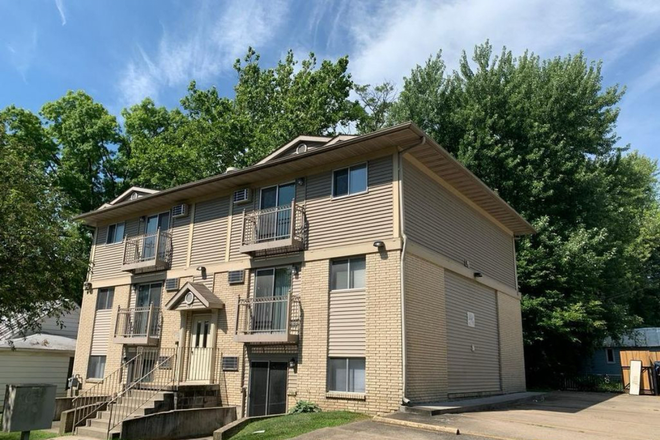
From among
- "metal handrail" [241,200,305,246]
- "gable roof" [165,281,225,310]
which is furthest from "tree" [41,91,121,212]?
Result: "metal handrail" [241,200,305,246]

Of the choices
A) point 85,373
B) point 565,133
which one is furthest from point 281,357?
point 565,133

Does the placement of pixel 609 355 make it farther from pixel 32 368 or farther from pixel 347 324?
pixel 32 368

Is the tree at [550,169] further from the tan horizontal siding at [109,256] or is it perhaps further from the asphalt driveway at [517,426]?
the tan horizontal siding at [109,256]

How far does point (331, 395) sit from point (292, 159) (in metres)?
6.40

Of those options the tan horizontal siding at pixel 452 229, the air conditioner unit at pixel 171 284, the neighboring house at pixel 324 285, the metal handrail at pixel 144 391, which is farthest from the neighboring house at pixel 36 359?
the tan horizontal siding at pixel 452 229

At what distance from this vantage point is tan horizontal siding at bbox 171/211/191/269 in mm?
17484

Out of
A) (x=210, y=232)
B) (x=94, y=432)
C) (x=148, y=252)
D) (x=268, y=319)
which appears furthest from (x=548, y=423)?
(x=148, y=252)

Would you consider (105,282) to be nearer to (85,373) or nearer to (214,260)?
(85,373)

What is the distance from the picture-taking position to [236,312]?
1512cm

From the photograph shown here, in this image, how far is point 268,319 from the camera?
556 inches

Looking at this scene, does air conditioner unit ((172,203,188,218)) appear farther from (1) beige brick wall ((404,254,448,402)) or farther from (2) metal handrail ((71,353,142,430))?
(1) beige brick wall ((404,254,448,402))

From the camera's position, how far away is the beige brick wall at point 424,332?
12.1m

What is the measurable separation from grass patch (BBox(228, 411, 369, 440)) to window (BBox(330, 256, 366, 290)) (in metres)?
3.14

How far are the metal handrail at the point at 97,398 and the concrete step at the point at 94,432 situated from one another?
749mm
